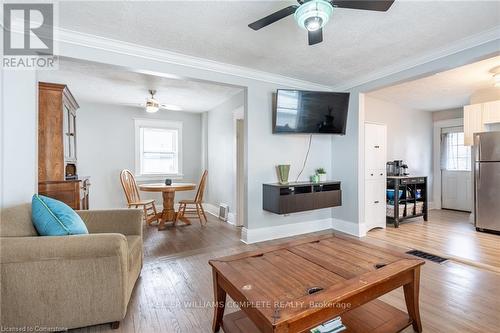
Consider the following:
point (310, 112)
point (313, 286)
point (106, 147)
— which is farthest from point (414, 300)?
point (106, 147)

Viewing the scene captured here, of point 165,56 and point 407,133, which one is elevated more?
point 165,56

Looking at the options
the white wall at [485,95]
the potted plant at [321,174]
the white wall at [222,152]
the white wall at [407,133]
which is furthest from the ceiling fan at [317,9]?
the white wall at [485,95]

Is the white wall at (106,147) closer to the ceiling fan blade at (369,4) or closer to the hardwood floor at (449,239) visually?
the ceiling fan blade at (369,4)

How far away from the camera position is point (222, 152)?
5.09m

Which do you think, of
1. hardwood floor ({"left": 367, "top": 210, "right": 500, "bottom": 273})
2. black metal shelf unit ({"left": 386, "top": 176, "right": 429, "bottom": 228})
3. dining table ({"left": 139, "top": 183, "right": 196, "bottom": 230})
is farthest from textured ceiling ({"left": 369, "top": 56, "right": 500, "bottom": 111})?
dining table ({"left": 139, "top": 183, "right": 196, "bottom": 230})

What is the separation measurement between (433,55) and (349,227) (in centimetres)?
261

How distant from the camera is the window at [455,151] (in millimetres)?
5617

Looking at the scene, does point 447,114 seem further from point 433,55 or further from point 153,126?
point 153,126

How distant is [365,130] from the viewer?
407 cm

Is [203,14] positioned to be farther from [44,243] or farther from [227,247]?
[227,247]

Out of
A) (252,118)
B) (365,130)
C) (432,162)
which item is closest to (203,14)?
(252,118)

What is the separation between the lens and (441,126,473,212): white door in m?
5.56

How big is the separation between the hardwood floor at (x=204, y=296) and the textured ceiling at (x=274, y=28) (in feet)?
7.97

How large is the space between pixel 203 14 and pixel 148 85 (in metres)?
2.16
